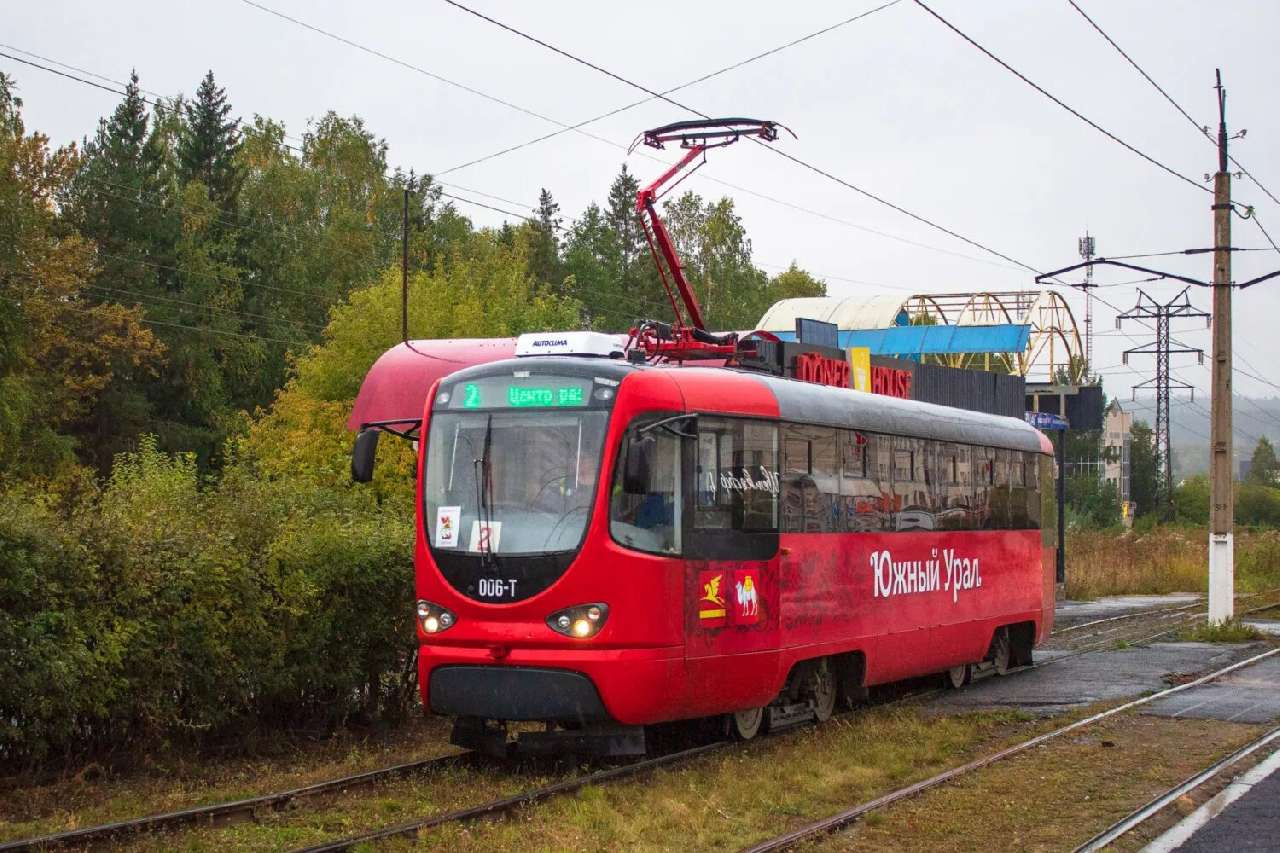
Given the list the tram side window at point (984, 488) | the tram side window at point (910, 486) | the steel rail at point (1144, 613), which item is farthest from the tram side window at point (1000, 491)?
the steel rail at point (1144, 613)

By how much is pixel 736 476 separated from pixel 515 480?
73.6 inches

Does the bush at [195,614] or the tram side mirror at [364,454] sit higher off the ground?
the tram side mirror at [364,454]

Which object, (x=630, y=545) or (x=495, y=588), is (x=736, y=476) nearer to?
(x=630, y=545)

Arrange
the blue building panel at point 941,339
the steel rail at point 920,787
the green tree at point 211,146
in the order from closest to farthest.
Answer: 1. the steel rail at point 920,787
2. the blue building panel at point 941,339
3. the green tree at point 211,146

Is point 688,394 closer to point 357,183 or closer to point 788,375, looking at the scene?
point 788,375

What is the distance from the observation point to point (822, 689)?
14.4 meters

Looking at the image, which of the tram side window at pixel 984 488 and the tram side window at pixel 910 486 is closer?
the tram side window at pixel 910 486

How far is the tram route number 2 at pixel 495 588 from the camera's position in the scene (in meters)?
11.3

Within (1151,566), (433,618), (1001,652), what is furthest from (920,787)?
(1151,566)

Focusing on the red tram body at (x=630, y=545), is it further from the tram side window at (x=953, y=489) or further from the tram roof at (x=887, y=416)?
the tram side window at (x=953, y=489)

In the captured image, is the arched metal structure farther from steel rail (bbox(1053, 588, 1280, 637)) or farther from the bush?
the bush

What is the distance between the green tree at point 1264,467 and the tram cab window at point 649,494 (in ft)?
348

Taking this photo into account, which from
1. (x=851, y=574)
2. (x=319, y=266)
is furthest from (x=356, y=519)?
(x=319, y=266)

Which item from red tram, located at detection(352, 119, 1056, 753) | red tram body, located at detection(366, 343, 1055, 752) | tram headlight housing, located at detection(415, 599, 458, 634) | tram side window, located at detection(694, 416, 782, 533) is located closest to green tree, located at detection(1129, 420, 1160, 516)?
red tram, located at detection(352, 119, 1056, 753)
